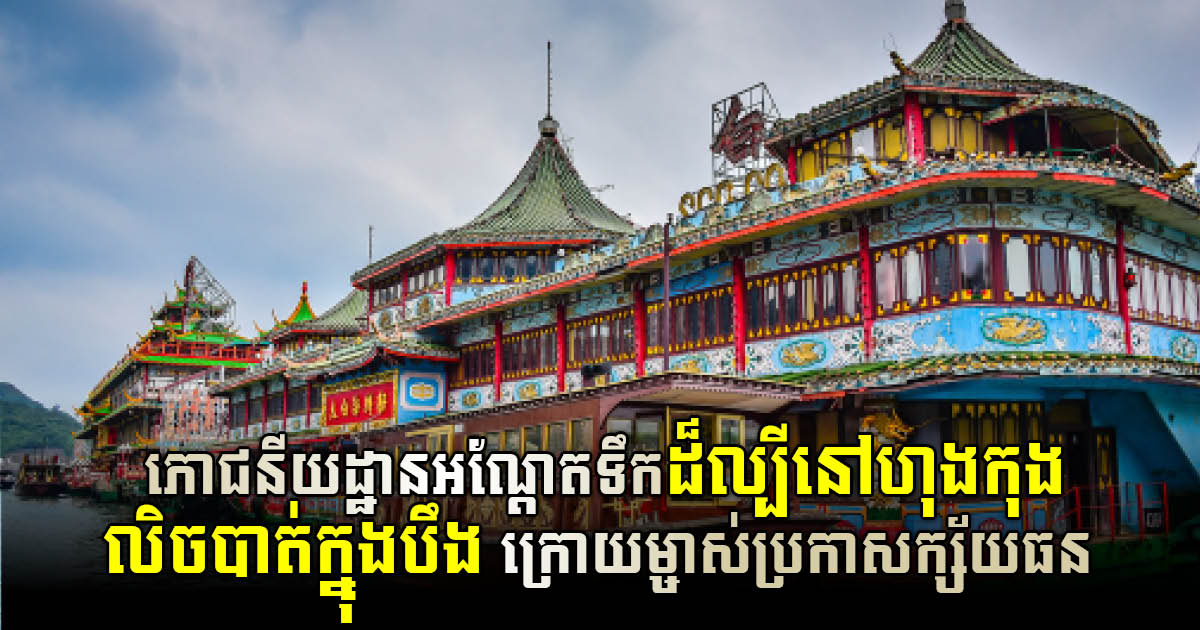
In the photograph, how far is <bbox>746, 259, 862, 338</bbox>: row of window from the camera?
71.9 feet

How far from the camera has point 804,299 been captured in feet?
74.7

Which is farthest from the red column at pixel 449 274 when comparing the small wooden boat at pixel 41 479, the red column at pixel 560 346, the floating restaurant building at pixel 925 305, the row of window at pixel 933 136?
the small wooden boat at pixel 41 479

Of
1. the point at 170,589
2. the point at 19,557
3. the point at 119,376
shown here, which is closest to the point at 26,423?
the point at 119,376

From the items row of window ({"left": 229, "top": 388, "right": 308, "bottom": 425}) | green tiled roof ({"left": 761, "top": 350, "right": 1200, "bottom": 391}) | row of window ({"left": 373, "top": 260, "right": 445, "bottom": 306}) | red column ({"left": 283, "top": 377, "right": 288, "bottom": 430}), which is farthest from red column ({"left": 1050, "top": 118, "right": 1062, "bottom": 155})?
red column ({"left": 283, "top": 377, "right": 288, "bottom": 430})

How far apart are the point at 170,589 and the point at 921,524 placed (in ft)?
57.1

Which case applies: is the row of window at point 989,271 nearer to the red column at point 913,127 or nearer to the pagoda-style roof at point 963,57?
the red column at point 913,127

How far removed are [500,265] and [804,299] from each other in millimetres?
17648

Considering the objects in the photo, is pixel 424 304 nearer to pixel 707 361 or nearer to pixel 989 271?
pixel 707 361

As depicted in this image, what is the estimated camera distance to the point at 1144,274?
2288 centimetres

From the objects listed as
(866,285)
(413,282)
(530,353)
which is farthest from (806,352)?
(413,282)

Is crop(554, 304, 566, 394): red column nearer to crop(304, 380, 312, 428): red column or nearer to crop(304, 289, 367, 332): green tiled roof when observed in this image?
crop(304, 380, 312, 428): red column

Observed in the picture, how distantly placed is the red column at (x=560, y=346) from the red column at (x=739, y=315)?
7.13m

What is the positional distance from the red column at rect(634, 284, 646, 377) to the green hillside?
13841 centimetres

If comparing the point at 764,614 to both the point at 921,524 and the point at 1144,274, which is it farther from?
the point at 1144,274
